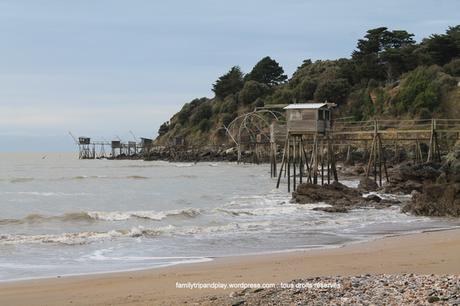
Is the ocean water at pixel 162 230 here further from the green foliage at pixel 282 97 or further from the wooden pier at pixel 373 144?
the green foliage at pixel 282 97

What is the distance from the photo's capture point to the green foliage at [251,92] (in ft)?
320

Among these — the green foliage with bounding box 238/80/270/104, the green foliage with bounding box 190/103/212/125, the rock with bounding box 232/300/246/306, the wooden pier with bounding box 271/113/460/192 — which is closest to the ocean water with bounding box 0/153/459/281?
the wooden pier with bounding box 271/113/460/192

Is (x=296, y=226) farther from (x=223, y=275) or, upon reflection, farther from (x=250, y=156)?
(x=250, y=156)

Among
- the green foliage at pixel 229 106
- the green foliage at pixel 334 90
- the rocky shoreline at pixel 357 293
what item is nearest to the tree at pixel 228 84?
the green foliage at pixel 229 106

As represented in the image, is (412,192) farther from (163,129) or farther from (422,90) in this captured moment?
(163,129)

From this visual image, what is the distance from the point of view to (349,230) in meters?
18.4

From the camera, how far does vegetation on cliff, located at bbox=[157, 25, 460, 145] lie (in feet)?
196

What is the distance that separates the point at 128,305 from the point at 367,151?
49020mm

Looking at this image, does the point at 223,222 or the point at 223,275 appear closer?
the point at 223,275

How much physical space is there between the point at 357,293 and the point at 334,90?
236ft

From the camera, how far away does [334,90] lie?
7725cm

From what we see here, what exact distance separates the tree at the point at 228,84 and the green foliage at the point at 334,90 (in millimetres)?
31572

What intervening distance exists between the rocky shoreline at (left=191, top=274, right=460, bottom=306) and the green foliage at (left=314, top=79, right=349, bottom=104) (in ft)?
232

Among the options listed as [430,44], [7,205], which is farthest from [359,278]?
[430,44]
